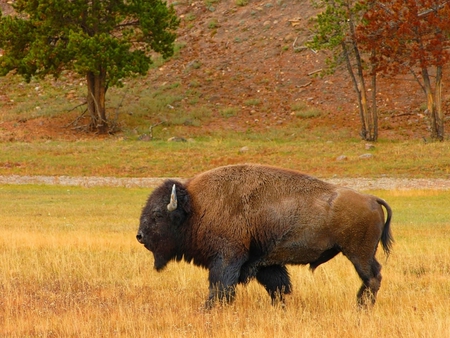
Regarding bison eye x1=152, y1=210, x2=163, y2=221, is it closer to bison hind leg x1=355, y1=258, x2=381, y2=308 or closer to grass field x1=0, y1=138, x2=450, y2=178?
bison hind leg x1=355, y1=258, x2=381, y2=308

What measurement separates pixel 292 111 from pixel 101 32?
40.0ft

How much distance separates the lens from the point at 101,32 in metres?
40.8

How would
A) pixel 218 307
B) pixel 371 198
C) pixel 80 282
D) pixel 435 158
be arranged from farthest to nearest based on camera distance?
pixel 435 158
pixel 80 282
pixel 371 198
pixel 218 307

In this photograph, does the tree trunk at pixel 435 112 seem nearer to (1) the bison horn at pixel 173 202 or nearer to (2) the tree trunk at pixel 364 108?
(2) the tree trunk at pixel 364 108

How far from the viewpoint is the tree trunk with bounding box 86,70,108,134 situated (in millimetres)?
41969

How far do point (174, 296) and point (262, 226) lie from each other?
1.50 meters

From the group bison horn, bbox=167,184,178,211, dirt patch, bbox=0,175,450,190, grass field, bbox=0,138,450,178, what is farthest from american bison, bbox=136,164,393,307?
grass field, bbox=0,138,450,178

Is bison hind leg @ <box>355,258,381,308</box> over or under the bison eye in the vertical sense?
under

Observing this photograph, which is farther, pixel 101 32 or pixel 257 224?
pixel 101 32

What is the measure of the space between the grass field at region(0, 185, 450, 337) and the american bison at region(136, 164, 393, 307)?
422mm

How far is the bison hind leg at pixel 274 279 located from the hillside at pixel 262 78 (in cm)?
3284

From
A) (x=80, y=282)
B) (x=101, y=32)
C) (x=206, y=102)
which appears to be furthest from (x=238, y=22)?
(x=80, y=282)

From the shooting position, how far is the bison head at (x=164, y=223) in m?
9.34

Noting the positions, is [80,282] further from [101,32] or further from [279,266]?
[101,32]
